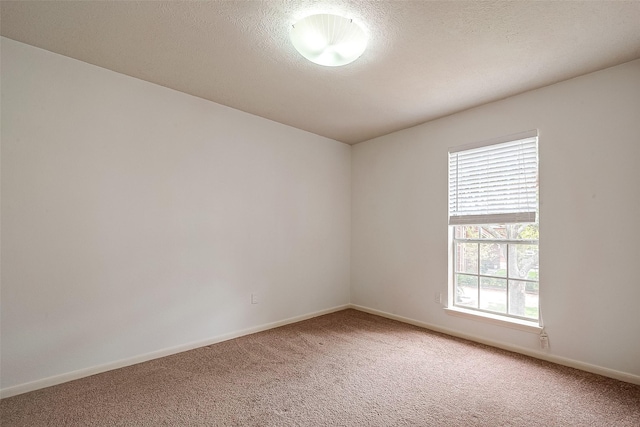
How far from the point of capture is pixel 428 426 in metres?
1.91

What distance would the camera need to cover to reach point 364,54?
2391 mm

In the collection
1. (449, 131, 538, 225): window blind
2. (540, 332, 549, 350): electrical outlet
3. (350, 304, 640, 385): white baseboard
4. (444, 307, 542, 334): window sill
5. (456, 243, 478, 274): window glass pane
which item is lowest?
(350, 304, 640, 385): white baseboard

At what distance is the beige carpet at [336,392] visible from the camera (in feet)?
6.50

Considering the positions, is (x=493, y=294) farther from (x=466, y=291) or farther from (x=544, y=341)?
(x=544, y=341)

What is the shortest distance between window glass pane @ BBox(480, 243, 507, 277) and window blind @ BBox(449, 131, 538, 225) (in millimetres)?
292

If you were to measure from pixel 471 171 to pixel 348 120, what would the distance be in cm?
152

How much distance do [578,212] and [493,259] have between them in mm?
895

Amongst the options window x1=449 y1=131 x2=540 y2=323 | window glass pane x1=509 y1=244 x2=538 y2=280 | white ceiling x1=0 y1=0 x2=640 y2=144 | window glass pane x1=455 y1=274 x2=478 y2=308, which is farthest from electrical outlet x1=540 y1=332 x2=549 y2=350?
white ceiling x1=0 y1=0 x2=640 y2=144

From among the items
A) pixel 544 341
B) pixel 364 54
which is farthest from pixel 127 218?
pixel 544 341

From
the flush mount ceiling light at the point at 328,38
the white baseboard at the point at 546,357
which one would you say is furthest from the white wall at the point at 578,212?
the flush mount ceiling light at the point at 328,38

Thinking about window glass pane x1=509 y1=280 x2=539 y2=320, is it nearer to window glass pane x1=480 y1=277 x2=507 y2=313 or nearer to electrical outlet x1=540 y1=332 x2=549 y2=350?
window glass pane x1=480 y1=277 x2=507 y2=313

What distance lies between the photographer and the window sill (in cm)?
293

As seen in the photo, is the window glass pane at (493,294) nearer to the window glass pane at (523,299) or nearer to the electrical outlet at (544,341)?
the window glass pane at (523,299)

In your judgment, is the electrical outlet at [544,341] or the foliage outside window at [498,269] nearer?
the electrical outlet at [544,341]
